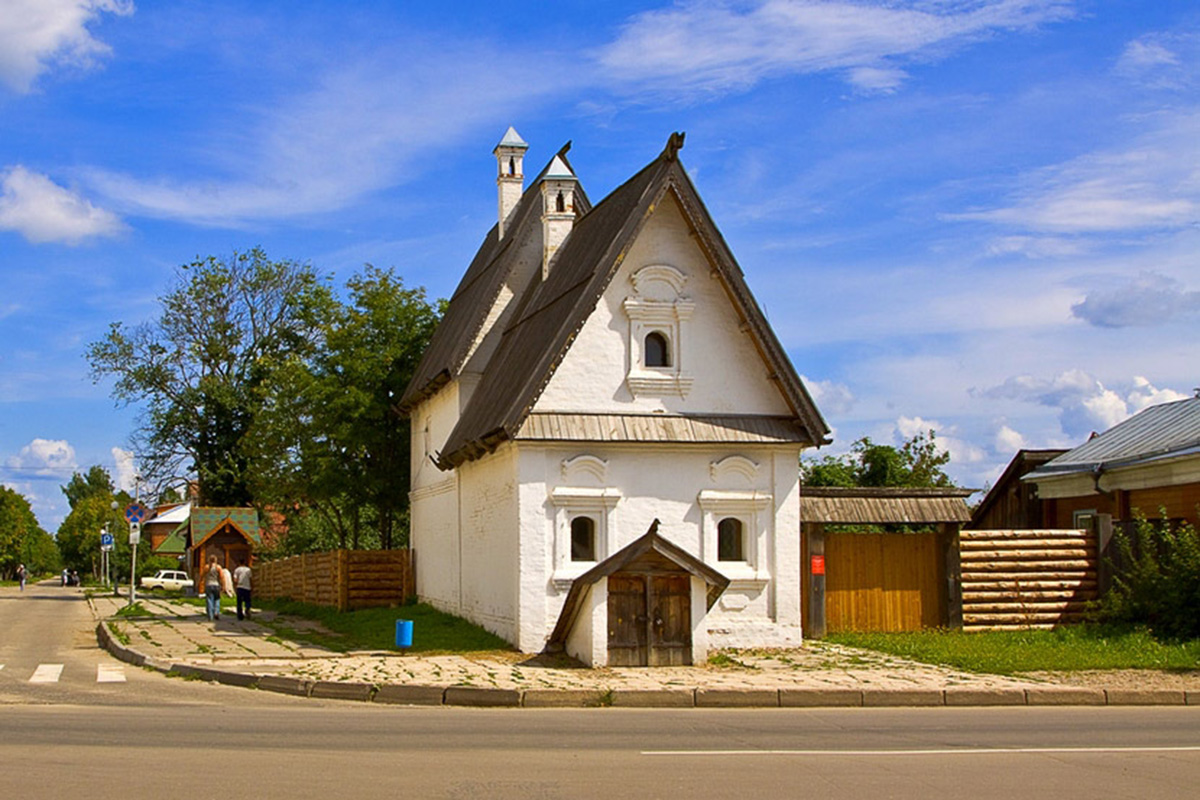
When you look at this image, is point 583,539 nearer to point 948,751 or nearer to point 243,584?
point 948,751

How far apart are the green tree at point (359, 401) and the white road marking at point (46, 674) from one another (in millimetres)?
15341

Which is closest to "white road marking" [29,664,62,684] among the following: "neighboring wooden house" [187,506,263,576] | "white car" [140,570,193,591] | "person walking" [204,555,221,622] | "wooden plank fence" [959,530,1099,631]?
"person walking" [204,555,221,622]

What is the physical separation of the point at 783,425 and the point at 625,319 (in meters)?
3.38

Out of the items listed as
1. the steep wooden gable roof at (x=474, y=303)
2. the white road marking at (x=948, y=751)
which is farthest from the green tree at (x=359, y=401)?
the white road marking at (x=948, y=751)

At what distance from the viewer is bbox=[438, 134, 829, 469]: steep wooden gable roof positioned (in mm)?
21031

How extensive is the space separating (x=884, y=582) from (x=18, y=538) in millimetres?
92114

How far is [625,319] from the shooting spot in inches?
869

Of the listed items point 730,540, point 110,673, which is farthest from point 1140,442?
point 110,673

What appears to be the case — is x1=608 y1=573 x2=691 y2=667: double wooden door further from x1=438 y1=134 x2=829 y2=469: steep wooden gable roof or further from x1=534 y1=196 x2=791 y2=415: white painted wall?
x1=534 y1=196 x2=791 y2=415: white painted wall

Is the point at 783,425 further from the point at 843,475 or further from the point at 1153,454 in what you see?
the point at 843,475

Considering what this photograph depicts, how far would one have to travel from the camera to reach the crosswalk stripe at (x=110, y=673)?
58.6ft

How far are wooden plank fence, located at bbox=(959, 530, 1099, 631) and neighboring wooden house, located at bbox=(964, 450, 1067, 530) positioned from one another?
5.06 meters

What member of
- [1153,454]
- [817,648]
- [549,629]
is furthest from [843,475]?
[549,629]

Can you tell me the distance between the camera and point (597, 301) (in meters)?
21.2
